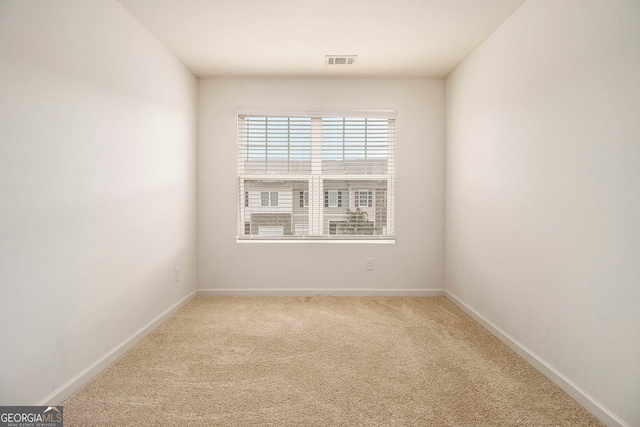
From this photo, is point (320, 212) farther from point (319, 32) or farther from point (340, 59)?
point (319, 32)

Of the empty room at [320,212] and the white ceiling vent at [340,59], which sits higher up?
the white ceiling vent at [340,59]

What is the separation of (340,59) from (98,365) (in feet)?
10.5

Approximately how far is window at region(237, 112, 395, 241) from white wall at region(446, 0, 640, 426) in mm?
1099

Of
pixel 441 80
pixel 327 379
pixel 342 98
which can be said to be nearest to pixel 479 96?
pixel 441 80

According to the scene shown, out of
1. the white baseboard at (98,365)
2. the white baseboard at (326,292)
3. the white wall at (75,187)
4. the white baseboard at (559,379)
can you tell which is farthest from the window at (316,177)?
the white baseboard at (559,379)

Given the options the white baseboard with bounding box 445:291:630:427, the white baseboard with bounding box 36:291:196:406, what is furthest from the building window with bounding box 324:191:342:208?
the white baseboard with bounding box 36:291:196:406

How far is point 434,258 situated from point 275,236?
1.88 m

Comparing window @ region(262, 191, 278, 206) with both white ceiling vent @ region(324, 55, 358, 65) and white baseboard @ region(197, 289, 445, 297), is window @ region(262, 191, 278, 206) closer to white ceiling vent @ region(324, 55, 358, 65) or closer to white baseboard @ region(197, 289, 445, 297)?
white baseboard @ region(197, 289, 445, 297)

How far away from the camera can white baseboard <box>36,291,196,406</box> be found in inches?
67.4

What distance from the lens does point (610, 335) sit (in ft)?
5.16

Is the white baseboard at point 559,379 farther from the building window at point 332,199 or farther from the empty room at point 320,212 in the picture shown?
the building window at point 332,199

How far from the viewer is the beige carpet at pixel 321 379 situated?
1.62m

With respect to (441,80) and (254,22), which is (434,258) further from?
(254,22)

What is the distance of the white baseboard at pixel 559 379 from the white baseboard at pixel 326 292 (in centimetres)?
88
